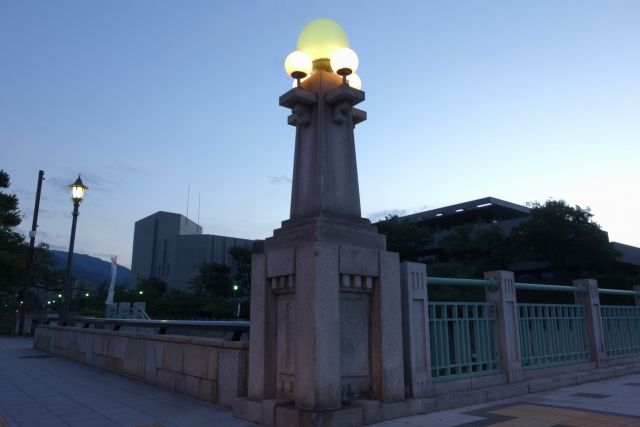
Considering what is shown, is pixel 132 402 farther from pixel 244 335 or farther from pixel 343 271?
pixel 343 271

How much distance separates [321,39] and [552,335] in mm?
6523

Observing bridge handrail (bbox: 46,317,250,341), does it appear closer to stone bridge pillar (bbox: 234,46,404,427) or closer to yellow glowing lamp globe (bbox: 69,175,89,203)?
stone bridge pillar (bbox: 234,46,404,427)

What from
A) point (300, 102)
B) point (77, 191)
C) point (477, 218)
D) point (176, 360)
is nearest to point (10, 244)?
point (77, 191)

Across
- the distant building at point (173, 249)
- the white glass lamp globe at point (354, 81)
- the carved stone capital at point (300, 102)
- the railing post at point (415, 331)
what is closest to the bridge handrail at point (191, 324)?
the railing post at point (415, 331)

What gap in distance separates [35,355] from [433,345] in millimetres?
13082

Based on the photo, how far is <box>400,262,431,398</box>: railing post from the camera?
5879mm

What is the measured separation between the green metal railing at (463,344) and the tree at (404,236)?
175 feet

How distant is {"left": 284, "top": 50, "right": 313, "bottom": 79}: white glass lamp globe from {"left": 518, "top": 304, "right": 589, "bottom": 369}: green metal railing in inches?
212

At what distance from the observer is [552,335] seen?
8398 mm

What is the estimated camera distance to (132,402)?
6750 millimetres

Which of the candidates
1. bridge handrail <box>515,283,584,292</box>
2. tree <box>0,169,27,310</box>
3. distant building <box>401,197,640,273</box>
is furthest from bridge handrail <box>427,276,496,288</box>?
distant building <box>401,197,640,273</box>

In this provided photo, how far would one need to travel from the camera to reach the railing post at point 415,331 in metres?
5.88

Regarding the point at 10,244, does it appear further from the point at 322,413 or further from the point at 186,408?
the point at 322,413

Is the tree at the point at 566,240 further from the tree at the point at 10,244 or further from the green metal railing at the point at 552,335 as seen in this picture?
the tree at the point at 10,244
